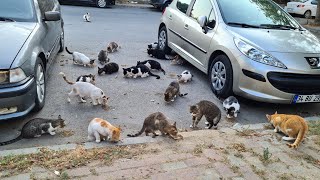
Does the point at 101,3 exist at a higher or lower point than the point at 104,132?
lower

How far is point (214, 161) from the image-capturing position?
3801mm

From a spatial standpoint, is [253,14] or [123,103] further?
[253,14]

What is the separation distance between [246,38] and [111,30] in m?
7.08

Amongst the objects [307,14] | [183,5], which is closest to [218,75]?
[183,5]

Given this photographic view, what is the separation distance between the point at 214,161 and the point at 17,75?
2.61 metres

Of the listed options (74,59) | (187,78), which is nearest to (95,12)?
(74,59)

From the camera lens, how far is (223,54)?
621 cm

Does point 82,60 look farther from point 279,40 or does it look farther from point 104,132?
point 279,40

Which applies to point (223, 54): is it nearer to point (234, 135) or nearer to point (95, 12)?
point (234, 135)

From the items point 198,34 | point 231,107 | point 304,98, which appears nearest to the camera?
point 231,107

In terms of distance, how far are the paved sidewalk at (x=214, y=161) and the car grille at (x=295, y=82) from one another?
1.11m

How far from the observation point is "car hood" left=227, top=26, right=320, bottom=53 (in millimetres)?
5750

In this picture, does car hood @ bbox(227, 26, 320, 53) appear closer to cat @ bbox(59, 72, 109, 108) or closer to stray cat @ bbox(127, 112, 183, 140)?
stray cat @ bbox(127, 112, 183, 140)

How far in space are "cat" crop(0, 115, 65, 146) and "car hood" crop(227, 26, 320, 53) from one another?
341 cm
